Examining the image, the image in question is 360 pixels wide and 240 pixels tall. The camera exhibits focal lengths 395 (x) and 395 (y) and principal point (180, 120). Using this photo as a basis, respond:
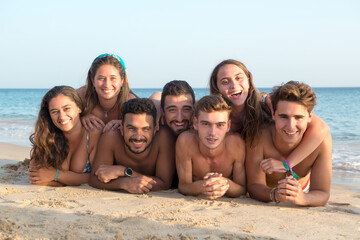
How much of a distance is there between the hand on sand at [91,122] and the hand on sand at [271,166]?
2168 millimetres

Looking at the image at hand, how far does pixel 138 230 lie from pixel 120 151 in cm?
181

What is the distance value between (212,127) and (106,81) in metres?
1.85

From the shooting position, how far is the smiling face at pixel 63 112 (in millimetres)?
4895

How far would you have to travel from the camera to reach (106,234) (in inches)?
123

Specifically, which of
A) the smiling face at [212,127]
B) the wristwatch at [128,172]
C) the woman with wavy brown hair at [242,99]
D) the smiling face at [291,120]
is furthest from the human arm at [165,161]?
the smiling face at [291,120]

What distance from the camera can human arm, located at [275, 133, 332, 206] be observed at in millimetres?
3926

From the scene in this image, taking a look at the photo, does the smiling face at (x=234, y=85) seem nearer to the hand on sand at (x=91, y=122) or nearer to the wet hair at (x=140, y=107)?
the wet hair at (x=140, y=107)

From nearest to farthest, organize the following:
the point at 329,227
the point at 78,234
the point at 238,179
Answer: the point at 78,234 → the point at 329,227 → the point at 238,179

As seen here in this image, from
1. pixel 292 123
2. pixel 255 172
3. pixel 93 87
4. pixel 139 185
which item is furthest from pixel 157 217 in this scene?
pixel 93 87

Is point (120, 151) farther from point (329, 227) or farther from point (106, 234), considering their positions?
point (329, 227)

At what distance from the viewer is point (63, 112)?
16.1 feet

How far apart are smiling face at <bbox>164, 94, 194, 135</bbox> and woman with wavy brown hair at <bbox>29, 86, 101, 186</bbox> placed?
97cm

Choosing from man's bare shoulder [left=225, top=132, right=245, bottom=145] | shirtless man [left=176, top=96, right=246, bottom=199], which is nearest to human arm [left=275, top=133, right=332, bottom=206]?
shirtless man [left=176, top=96, right=246, bottom=199]

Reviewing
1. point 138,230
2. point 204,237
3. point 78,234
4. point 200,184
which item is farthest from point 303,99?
point 78,234
